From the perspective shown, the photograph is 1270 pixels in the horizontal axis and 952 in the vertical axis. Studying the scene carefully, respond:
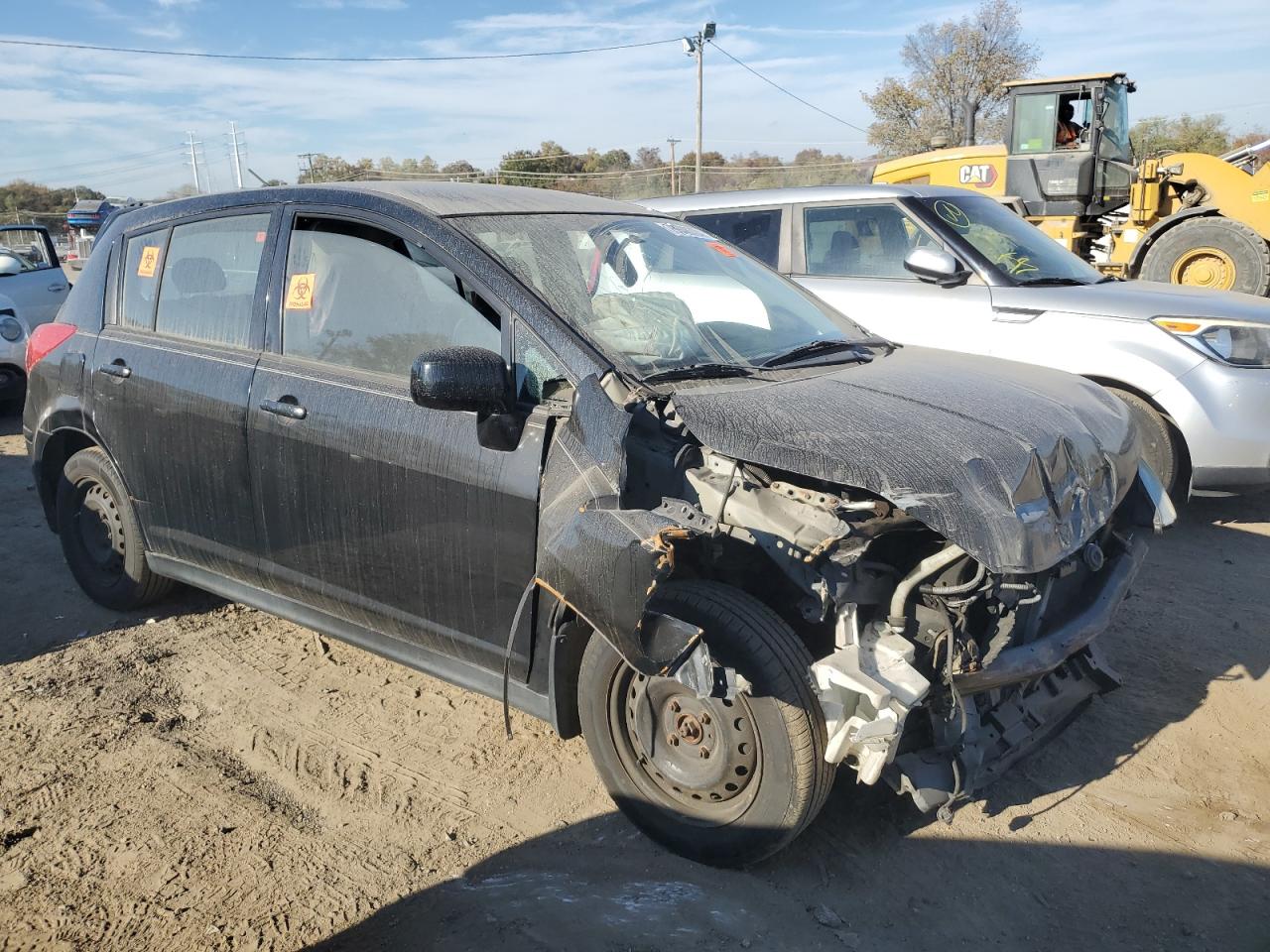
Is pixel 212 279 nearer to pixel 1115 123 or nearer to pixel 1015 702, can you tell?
pixel 1015 702

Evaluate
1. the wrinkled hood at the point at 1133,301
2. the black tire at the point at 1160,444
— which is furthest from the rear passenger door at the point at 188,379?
the black tire at the point at 1160,444

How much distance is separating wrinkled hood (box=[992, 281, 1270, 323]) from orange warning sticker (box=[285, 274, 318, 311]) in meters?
4.04

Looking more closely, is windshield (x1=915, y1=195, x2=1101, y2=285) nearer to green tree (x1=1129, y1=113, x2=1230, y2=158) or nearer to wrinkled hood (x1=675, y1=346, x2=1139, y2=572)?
wrinkled hood (x1=675, y1=346, x2=1139, y2=572)

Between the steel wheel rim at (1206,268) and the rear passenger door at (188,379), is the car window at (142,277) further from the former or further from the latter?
the steel wheel rim at (1206,268)

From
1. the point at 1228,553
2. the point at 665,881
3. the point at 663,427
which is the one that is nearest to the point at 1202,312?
A: the point at 1228,553

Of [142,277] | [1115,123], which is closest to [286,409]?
[142,277]

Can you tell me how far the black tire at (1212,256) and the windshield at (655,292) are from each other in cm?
830

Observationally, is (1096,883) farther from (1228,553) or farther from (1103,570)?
(1228,553)

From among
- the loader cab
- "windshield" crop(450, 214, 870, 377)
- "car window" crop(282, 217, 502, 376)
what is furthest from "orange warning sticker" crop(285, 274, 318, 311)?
the loader cab

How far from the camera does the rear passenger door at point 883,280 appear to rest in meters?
5.92

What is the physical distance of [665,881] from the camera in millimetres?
2764

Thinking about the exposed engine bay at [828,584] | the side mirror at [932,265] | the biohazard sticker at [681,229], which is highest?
the biohazard sticker at [681,229]

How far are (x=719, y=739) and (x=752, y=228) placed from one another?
479cm

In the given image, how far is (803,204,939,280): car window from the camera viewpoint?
6.26 meters
